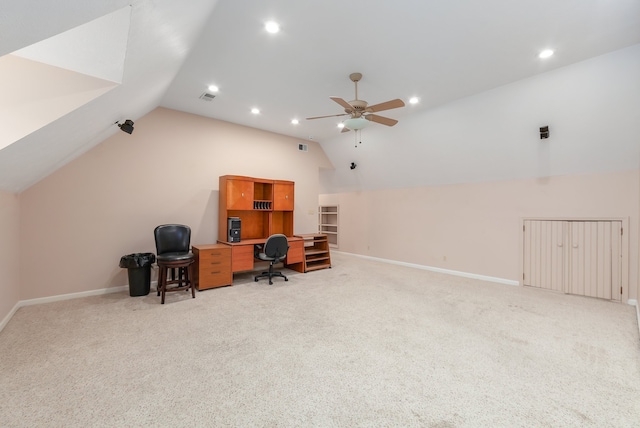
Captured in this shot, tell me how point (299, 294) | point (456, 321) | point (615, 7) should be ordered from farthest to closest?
A: point (299, 294) < point (456, 321) < point (615, 7)

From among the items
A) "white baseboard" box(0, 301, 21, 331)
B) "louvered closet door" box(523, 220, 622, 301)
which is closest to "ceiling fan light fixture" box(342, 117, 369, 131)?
"louvered closet door" box(523, 220, 622, 301)

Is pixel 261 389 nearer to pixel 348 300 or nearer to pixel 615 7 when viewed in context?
pixel 348 300

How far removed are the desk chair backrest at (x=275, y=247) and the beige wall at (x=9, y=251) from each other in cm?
320


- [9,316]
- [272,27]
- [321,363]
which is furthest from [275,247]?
[9,316]

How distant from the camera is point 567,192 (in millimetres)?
4336

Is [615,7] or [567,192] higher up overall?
[615,7]

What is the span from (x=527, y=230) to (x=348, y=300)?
3.55 meters

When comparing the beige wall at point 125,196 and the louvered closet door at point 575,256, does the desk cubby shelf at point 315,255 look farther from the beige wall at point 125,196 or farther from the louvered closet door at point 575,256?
the louvered closet door at point 575,256

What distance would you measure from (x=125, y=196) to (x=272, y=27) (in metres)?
3.70

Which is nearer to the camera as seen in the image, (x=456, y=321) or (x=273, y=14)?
(x=273, y=14)

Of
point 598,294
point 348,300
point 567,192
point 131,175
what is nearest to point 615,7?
point 567,192

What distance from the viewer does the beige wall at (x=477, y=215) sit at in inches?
158

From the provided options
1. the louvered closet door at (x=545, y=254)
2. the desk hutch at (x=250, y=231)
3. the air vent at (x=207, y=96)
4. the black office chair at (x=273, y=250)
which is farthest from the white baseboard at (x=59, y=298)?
the louvered closet door at (x=545, y=254)

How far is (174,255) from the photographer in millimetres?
4191
